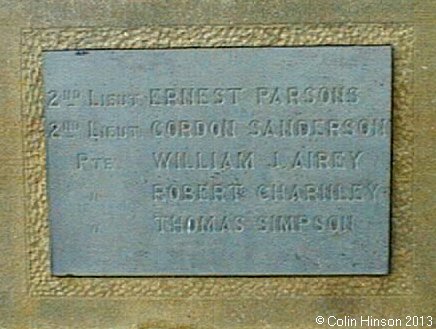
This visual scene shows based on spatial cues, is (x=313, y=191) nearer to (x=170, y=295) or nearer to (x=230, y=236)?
(x=230, y=236)

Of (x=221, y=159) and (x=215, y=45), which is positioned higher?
(x=215, y=45)

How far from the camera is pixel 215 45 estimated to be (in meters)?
2.88

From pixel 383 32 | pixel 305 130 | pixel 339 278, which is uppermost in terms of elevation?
pixel 383 32

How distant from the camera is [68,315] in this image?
304 centimetres

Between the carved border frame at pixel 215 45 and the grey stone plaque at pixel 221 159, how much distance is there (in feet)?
0.14

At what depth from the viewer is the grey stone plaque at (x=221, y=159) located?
9.39ft

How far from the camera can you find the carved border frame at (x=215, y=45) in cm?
286

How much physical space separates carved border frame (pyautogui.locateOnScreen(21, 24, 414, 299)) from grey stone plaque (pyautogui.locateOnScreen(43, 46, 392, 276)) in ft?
0.14

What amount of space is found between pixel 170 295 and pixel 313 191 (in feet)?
2.38

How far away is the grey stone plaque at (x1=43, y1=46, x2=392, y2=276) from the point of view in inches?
113

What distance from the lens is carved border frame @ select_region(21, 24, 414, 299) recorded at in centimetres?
286

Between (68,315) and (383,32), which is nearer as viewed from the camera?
(383,32)

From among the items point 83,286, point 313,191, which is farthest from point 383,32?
point 83,286

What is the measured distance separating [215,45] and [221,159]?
0.45 m
